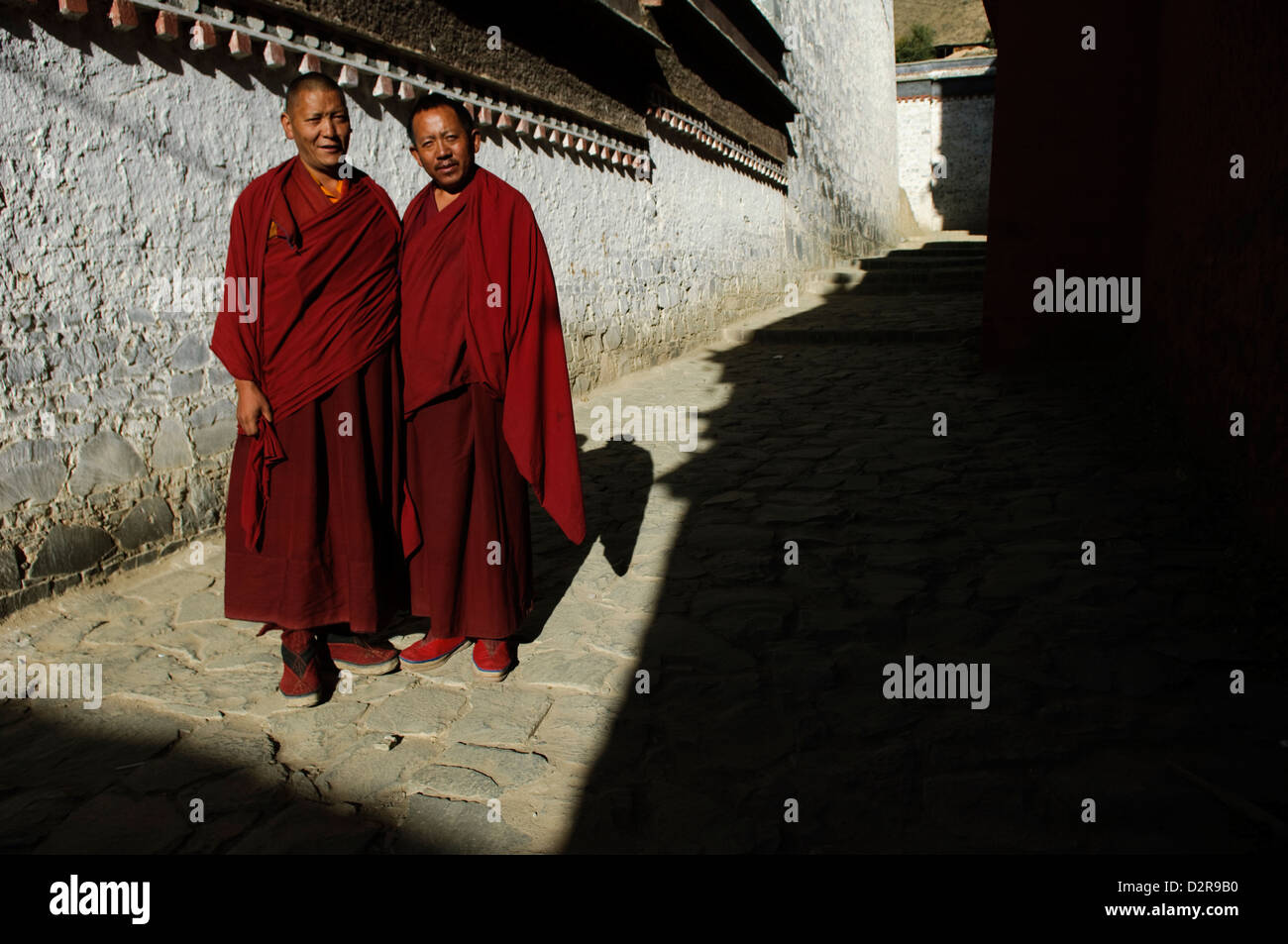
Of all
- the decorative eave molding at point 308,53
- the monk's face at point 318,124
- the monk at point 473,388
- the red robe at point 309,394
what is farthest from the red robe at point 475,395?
the decorative eave molding at point 308,53

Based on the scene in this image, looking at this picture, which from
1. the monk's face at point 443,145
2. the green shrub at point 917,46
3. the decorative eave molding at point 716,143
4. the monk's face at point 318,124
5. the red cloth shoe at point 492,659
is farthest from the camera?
the green shrub at point 917,46

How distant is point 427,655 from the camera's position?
9.46 feet

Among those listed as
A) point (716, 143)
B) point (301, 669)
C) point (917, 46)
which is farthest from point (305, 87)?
point (917, 46)

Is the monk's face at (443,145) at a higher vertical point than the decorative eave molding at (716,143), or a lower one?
lower

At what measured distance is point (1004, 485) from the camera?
4293 millimetres

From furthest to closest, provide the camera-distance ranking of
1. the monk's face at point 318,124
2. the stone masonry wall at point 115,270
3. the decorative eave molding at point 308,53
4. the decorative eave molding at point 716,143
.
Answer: the decorative eave molding at point 716,143
the decorative eave molding at point 308,53
the stone masonry wall at point 115,270
the monk's face at point 318,124

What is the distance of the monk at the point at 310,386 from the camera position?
8.21 feet

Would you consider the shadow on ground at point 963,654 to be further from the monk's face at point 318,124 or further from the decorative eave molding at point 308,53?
the decorative eave molding at point 308,53

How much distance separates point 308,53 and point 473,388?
2358 mm

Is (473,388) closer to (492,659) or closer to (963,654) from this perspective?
(492,659)

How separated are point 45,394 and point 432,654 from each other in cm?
169

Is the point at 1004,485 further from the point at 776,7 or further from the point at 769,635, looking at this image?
the point at 776,7

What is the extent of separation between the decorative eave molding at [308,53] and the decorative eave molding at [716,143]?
1.76 meters
